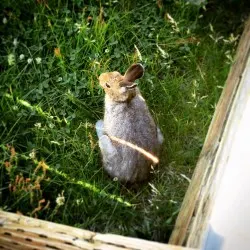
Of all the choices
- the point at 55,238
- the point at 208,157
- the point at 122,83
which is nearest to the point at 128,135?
the point at 122,83

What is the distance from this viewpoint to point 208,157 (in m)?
3.68

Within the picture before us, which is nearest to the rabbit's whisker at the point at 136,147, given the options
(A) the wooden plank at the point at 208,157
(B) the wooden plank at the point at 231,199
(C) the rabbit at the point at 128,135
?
(C) the rabbit at the point at 128,135

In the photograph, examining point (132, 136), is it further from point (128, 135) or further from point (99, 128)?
point (99, 128)

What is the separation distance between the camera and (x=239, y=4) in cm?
468

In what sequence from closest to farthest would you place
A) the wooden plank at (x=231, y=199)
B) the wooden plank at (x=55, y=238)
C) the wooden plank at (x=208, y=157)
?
1. the wooden plank at (x=231, y=199)
2. the wooden plank at (x=55, y=238)
3. the wooden plank at (x=208, y=157)

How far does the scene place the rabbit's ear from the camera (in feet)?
11.9

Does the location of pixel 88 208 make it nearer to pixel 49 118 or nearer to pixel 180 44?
pixel 49 118

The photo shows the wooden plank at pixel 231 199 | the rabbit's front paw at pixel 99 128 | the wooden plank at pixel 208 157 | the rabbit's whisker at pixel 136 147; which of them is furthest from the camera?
the rabbit's front paw at pixel 99 128

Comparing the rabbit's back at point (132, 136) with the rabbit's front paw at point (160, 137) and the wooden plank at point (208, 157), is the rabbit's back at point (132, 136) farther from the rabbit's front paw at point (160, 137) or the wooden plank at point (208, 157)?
the wooden plank at point (208, 157)

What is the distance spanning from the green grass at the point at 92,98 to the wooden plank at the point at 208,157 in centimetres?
9

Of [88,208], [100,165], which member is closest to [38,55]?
[100,165]

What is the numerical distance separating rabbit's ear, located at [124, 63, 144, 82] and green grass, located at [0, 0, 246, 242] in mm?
416

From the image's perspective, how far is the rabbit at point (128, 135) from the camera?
3.57 m

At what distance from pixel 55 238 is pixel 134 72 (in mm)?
1127
